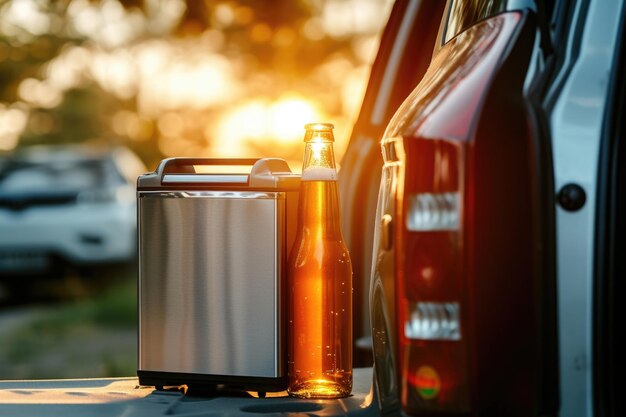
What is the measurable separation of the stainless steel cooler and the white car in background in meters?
7.27

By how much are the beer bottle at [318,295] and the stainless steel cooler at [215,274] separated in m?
0.03

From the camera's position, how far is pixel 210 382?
2.36 metres

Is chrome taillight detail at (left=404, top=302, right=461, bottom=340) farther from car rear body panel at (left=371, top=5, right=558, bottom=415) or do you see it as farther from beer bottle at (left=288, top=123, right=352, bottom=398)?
beer bottle at (left=288, top=123, right=352, bottom=398)

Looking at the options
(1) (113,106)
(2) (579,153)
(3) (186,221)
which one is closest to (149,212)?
(3) (186,221)

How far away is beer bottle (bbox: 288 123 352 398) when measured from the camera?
7.53ft

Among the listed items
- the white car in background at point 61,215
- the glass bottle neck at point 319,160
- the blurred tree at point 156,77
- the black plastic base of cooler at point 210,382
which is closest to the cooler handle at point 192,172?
the glass bottle neck at point 319,160

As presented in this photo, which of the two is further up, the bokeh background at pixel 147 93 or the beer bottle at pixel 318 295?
the bokeh background at pixel 147 93

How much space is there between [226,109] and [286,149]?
1650 millimetres

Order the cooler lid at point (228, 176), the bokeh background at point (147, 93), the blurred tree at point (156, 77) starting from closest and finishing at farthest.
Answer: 1. the cooler lid at point (228, 176)
2. the bokeh background at point (147, 93)
3. the blurred tree at point (156, 77)

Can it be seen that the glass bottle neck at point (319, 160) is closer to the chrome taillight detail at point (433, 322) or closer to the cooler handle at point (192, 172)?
the cooler handle at point (192, 172)

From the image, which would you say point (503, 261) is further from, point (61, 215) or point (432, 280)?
point (61, 215)

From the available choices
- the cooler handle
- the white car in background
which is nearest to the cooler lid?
the cooler handle

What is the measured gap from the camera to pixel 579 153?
1568 mm

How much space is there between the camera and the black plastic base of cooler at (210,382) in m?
2.31
